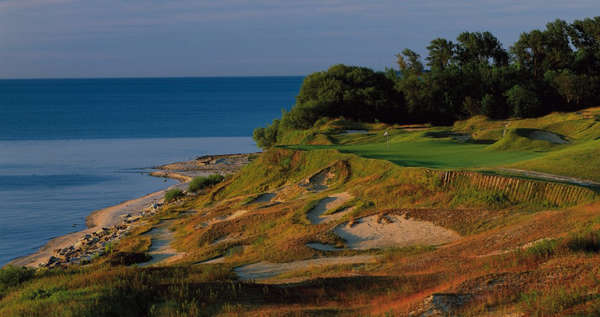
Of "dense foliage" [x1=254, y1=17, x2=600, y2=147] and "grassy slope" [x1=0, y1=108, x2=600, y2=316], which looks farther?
"dense foliage" [x1=254, y1=17, x2=600, y2=147]

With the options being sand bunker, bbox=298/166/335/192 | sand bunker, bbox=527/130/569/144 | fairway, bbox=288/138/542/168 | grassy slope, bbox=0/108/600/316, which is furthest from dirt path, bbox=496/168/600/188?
sand bunker, bbox=527/130/569/144

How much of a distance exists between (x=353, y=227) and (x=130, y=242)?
11.0 meters

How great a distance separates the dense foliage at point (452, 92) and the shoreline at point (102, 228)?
36.0 ft

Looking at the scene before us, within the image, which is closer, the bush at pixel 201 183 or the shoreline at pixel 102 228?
the shoreline at pixel 102 228

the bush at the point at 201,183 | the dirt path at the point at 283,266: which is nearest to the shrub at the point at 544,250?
the dirt path at the point at 283,266

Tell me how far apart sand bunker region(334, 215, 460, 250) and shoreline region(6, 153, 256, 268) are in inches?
534

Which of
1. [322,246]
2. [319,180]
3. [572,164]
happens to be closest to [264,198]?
[319,180]

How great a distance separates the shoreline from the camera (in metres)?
30.2

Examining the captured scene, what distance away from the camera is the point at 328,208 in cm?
2417

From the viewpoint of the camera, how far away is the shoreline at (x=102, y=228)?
30.2 metres

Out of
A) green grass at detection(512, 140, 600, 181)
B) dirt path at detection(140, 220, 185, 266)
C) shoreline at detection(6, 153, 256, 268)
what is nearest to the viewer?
green grass at detection(512, 140, 600, 181)

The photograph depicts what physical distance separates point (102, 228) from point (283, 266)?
22.3 metres

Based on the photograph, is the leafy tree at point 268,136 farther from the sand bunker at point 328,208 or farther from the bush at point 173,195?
the sand bunker at point 328,208

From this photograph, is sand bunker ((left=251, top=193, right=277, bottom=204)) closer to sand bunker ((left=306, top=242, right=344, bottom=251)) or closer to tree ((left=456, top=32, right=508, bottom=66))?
sand bunker ((left=306, top=242, right=344, bottom=251))
